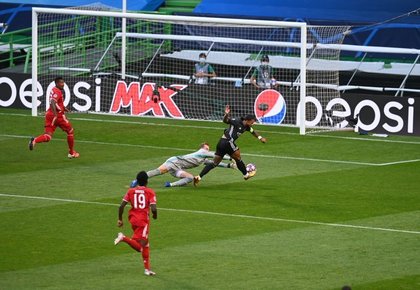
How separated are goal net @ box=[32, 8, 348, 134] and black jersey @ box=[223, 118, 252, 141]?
8147mm

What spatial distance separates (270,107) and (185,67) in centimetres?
592

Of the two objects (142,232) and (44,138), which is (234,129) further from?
(142,232)

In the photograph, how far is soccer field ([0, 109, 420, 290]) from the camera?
1827cm

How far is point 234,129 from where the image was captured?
2647 centimetres

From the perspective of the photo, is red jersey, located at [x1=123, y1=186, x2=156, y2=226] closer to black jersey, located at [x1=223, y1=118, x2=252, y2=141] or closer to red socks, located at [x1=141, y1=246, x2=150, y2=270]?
red socks, located at [x1=141, y1=246, x2=150, y2=270]

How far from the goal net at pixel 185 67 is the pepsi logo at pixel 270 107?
0.03m

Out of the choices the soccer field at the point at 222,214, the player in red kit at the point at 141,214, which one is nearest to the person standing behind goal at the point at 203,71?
the soccer field at the point at 222,214

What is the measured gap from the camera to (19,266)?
61.2ft

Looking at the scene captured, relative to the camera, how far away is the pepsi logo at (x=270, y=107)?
120ft

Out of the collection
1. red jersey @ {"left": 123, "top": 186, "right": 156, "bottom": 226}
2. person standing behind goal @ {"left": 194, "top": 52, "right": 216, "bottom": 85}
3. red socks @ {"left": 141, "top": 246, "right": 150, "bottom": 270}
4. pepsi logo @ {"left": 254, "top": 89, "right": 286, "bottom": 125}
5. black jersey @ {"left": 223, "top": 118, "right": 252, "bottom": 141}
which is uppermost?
person standing behind goal @ {"left": 194, "top": 52, "right": 216, "bottom": 85}

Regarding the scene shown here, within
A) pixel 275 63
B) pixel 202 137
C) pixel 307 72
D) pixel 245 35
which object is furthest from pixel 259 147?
pixel 245 35

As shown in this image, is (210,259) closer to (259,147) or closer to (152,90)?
(259,147)

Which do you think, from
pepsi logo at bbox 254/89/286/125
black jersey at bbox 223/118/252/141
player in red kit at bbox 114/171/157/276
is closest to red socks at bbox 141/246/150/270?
player in red kit at bbox 114/171/157/276

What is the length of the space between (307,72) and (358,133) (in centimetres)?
326
